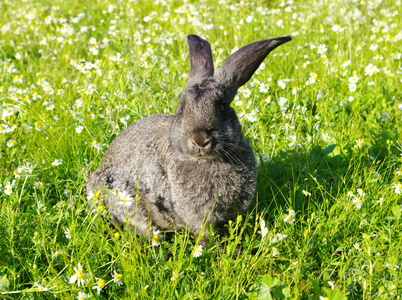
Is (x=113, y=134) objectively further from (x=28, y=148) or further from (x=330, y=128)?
(x=330, y=128)

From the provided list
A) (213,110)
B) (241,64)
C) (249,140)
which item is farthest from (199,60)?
(249,140)

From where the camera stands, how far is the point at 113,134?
5.55 meters

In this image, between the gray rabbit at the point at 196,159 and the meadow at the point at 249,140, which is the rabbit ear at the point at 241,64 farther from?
the meadow at the point at 249,140

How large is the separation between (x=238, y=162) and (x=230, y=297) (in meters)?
1.38

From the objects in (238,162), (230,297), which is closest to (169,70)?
(238,162)

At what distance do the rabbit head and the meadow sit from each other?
28.2 inches

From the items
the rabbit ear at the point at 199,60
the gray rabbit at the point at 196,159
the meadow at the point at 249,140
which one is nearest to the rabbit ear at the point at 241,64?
the gray rabbit at the point at 196,159

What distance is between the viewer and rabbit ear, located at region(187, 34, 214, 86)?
4277mm

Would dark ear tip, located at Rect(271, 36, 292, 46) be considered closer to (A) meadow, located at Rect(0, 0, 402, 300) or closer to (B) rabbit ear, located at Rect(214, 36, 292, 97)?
(B) rabbit ear, located at Rect(214, 36, 292, 97)

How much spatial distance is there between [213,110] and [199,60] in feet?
3.29

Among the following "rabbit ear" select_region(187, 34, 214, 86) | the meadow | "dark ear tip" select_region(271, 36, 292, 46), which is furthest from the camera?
"rabbit ear" select_region(187, 34, 214, 86)

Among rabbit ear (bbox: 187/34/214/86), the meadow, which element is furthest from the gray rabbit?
the meadow

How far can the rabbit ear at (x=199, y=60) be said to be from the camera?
14.0 ft

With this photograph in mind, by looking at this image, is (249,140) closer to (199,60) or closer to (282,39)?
(199,60)
